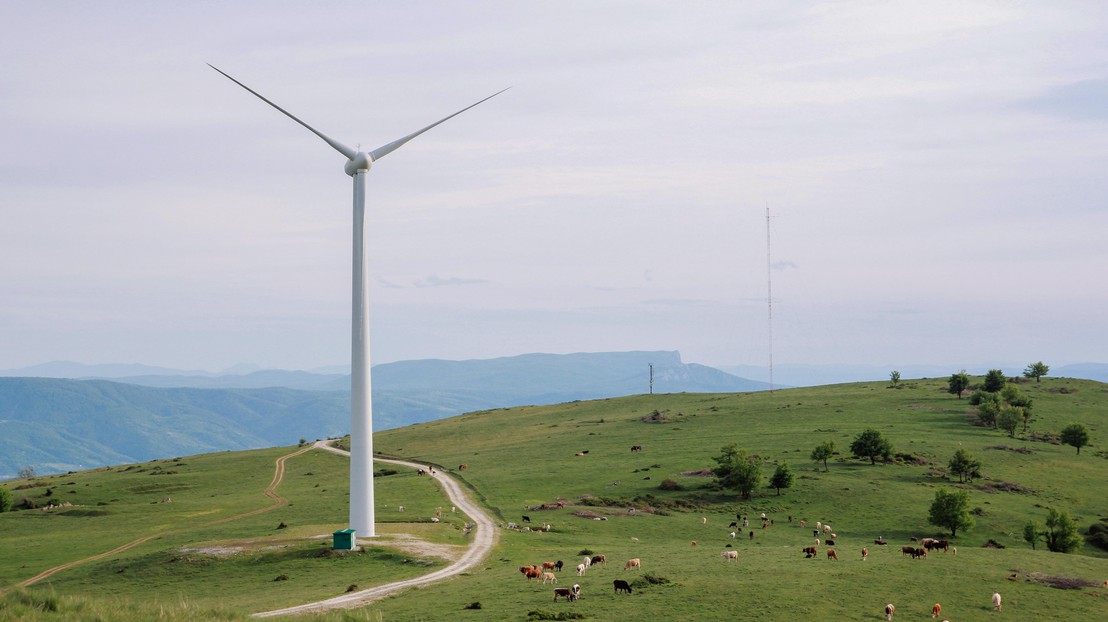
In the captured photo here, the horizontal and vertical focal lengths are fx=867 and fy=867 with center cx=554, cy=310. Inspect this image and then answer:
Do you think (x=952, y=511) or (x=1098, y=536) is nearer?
(x=952, y=511)

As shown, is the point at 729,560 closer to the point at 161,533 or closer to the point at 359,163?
the point at 359,163

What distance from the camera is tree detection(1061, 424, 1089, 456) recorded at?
13112cm

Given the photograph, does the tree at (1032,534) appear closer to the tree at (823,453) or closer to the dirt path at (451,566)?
the tree at (823,453)

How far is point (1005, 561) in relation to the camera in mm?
67188

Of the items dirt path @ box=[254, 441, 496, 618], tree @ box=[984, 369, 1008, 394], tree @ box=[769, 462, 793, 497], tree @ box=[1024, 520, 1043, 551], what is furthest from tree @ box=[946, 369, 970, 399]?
dirt path @ box=[254, 441, 496, 618]

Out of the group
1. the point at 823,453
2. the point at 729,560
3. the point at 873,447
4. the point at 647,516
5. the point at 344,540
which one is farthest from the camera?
the point at 873,447

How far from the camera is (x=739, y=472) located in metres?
107

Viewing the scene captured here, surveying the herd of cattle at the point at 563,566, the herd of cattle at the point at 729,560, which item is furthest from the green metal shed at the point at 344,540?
the herd of cattle at the point at 563,566

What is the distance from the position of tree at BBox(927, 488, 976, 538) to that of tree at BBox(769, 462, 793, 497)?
1921 centimetres

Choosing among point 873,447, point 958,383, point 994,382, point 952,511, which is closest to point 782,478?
point 952,511

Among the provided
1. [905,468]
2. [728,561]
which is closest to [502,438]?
[905,468]

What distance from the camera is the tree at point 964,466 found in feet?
371

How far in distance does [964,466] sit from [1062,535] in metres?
26.8

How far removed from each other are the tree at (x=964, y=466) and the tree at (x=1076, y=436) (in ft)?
94.2
